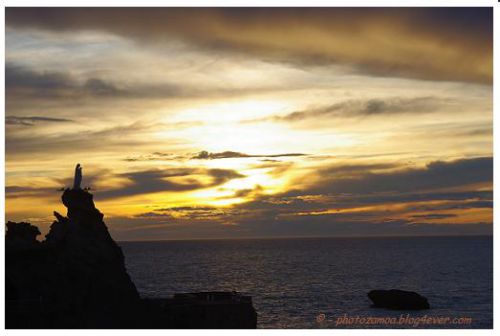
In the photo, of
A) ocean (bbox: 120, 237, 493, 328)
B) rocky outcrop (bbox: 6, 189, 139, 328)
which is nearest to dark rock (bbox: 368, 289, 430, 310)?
ocean (bbox: 120, 237, 493, 328)

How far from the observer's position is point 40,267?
216 feet

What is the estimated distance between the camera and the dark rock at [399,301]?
102 m

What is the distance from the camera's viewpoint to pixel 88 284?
6500 centimetres

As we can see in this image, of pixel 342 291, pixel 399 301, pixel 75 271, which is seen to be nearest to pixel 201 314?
pixel 75 271

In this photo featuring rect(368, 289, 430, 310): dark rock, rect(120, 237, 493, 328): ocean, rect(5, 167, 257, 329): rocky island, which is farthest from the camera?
rect(368, 289, 430, 310): dark rock

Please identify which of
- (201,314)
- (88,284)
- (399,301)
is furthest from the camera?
(399,301)

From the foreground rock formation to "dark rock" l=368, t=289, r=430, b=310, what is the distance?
4132cm

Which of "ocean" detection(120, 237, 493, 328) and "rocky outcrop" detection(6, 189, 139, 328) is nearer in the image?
"rocky outcrop" detection(6, 189, 139, 328)

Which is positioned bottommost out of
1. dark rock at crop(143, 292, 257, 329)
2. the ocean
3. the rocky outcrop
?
the ocean

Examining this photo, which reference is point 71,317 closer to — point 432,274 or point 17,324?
point 17,324

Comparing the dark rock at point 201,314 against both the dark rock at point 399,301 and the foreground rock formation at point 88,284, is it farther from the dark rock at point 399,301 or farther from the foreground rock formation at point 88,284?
the dark rock at point 399,301

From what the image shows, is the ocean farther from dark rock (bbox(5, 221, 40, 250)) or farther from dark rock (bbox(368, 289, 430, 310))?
dark rock (bbox(5, 221, 40, 250))

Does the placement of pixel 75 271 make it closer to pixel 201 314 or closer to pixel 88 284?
pixel 88 284

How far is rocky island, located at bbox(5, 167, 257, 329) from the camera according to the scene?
64250 millimetres
